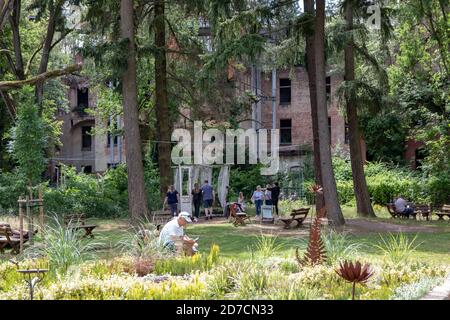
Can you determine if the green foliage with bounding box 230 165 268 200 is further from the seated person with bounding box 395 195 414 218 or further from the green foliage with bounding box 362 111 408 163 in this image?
the seated person with bounding box 395 195 414 218

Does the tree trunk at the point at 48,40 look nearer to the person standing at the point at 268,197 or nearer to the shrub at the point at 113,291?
the person standing at the point at 268,197

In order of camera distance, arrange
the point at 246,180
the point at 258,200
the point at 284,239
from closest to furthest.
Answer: the point at 284,239, the point at 258,200, the point at 246,180

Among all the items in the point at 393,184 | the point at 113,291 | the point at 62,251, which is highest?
the point at 393,184

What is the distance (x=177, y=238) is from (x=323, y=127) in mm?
9459

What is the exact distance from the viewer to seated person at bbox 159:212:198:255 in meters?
12.1

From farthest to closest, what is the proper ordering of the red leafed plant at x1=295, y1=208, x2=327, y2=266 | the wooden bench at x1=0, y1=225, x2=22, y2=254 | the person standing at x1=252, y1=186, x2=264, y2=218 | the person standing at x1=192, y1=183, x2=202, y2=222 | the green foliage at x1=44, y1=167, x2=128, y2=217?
1. the green foliage at x1=44, y1=167, x2=128, y2=217
2. the person standing at x1=192, y1=183, x2=202, y2=222
3. the person standing at x1=252, y1=186, x2=264, y2=218
4. the wooden bench at x1=0, y1=225, x2=22, y2=254
5. the red leafed plant at x1=295, y1=208, x2=327, y2=266

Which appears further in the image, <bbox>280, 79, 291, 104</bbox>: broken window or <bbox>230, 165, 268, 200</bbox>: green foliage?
<bbox>280, 79, 291, 104</bbox>: broken window

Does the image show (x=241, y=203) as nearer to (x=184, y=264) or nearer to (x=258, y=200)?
(x=258, y=200)

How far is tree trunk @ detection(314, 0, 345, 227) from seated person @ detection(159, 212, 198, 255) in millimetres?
8968

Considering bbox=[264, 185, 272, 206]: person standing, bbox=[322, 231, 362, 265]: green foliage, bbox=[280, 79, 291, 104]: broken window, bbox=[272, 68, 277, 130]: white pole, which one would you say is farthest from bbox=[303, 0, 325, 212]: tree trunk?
bbox=[280, 79, 291, 104]: broken window

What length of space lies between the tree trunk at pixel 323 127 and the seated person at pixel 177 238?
8.97m

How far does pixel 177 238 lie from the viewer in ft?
40.7

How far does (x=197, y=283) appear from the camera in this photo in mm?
8984

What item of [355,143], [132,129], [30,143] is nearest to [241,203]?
[355,143]
